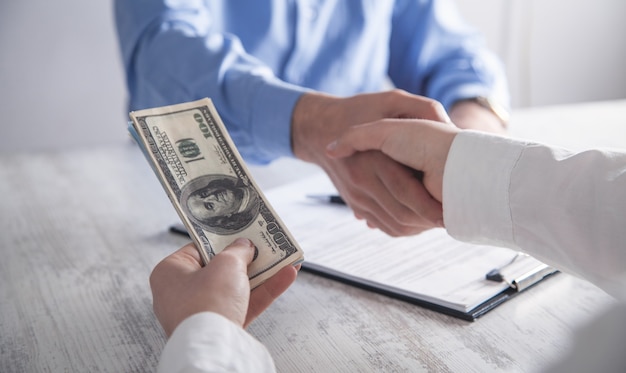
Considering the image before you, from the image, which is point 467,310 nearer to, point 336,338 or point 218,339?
point 336,338

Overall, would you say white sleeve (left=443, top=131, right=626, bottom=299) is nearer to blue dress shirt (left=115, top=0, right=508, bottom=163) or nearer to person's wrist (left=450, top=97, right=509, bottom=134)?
blue dress shirt (left=115, top=0, right=508, bottom=163)

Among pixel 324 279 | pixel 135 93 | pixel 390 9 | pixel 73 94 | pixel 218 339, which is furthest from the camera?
pixel 73 94

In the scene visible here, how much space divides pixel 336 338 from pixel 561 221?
0.88ft

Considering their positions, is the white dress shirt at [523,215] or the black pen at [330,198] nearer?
the white dress shirt at [523,215]

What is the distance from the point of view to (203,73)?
114 cm

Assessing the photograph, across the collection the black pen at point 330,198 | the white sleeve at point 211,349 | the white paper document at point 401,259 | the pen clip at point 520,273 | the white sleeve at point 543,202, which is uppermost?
the white sleeve at point 543,202

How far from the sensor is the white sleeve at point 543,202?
25.0 inches

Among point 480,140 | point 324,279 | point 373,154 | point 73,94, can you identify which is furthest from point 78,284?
point 73,94

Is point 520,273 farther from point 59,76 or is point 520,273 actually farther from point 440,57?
point 59,76

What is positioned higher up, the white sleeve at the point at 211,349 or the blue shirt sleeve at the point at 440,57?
the white sleeve at the point at 211,349

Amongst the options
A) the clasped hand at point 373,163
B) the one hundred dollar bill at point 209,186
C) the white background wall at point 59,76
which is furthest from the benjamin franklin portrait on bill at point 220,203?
the white background wall at point 59,76

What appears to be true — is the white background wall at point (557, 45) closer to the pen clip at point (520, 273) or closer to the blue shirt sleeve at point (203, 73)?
the blue shirt sleeve at point (203, 73)

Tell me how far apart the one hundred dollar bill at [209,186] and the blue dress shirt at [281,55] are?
0.26 meters

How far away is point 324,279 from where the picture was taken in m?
0.83
